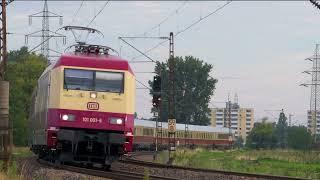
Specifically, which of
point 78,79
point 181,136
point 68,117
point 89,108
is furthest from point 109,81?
point 181,136

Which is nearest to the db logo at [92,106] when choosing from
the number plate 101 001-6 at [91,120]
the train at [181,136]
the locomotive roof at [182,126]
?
the number plate 101 001-6 at [91,120]

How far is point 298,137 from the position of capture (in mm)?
115938

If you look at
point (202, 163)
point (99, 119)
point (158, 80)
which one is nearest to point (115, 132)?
point (99, 119)

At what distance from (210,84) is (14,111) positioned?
48.3m

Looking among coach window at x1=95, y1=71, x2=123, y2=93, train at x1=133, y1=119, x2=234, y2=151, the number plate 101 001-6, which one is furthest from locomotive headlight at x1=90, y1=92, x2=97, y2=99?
Result: train at x1=133, y1=119, x2=234, y2=151

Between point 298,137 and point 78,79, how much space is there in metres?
100

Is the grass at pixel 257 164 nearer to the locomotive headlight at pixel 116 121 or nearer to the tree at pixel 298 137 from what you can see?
the locomotive headlight at pixel 116 121

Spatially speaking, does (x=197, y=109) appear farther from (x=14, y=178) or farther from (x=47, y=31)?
(x=14, y=178)

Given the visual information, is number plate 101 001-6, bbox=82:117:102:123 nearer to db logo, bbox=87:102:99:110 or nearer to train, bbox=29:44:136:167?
train, bbox=29:44:136:167

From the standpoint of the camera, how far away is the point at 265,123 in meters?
122

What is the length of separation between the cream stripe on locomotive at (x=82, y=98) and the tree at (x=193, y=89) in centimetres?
8777

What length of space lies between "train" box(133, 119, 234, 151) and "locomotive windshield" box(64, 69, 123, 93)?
32.6 metres

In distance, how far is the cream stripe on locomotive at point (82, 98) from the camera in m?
19.7

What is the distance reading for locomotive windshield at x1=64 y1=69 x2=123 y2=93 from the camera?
20.0 meters
